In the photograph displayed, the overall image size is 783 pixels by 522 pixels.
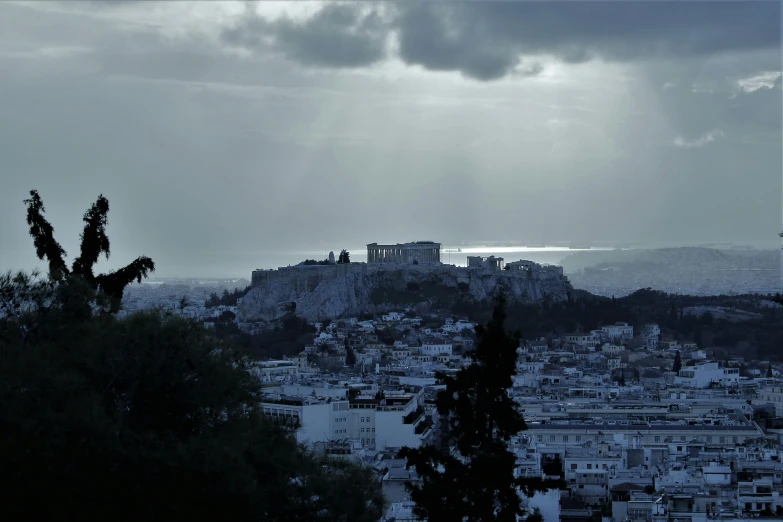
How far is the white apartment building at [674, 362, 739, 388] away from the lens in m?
51.5

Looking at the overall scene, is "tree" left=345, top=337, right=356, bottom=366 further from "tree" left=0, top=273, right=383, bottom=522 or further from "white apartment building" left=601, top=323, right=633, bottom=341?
"tree" left=0, top=273, right=383, bottom=522

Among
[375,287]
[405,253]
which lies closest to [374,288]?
[375,287]

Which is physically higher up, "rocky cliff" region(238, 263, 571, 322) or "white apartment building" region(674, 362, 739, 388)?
"rocky cliff" region(238, 263, 571, 322)

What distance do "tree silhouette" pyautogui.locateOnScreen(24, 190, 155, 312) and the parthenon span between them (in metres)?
83.2

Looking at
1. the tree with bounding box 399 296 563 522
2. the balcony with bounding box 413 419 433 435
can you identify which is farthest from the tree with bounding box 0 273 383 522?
the balcony with bounding box 413 419 433 435

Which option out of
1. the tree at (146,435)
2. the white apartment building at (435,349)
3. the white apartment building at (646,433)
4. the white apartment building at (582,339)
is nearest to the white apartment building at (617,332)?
the white apartment building at (582,339)

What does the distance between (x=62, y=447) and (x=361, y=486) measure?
2615mm

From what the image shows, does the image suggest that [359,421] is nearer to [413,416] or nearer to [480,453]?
[413,416]

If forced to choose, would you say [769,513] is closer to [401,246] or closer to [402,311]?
[402,311]

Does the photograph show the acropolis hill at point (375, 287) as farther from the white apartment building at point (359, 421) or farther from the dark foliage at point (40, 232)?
the dark foliage at point (40, 232)

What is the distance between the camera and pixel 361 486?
1109 centimetres

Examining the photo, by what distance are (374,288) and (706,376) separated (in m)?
38.4

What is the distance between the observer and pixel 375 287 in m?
89.0

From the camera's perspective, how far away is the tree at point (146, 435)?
942 centimetres
